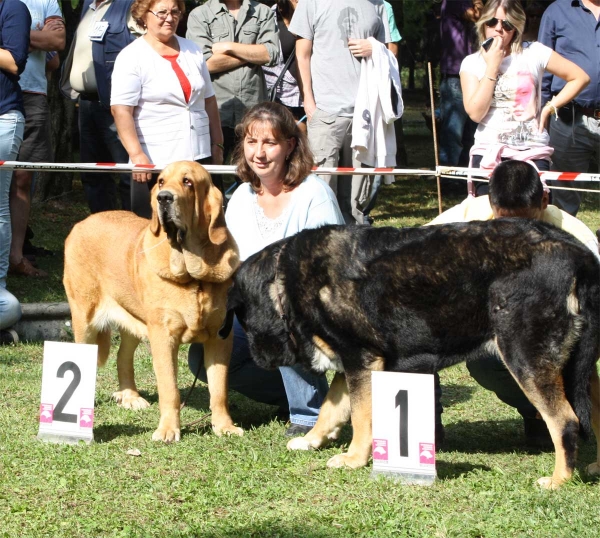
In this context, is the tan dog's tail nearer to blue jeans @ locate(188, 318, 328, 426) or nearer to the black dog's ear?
blue jeans @ locate(188, 318, 328, 426)

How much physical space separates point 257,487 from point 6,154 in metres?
3.96

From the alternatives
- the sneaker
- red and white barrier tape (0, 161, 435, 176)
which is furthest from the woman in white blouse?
the sneaker

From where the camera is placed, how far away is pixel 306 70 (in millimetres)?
8289

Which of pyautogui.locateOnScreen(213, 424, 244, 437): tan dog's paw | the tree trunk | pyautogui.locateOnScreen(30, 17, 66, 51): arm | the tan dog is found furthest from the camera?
the tree trunk

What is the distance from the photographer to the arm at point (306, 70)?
27.1 ft

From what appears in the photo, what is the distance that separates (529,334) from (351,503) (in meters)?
1.00

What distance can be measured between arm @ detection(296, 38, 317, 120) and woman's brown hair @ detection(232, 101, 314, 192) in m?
3.39

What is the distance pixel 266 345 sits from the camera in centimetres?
436

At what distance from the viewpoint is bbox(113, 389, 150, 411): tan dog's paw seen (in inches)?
212

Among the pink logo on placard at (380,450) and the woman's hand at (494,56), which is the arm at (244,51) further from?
the pink logo on placard at (380,450)

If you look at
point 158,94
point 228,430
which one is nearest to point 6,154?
point 158,94

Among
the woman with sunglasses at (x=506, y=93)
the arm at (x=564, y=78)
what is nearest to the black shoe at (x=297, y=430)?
the woman with sunglasses at (x=506, y=93)

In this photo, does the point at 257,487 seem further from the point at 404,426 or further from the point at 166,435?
the point at 166,435

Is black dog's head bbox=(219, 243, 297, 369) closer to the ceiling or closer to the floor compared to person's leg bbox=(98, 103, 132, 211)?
closer to the floor
